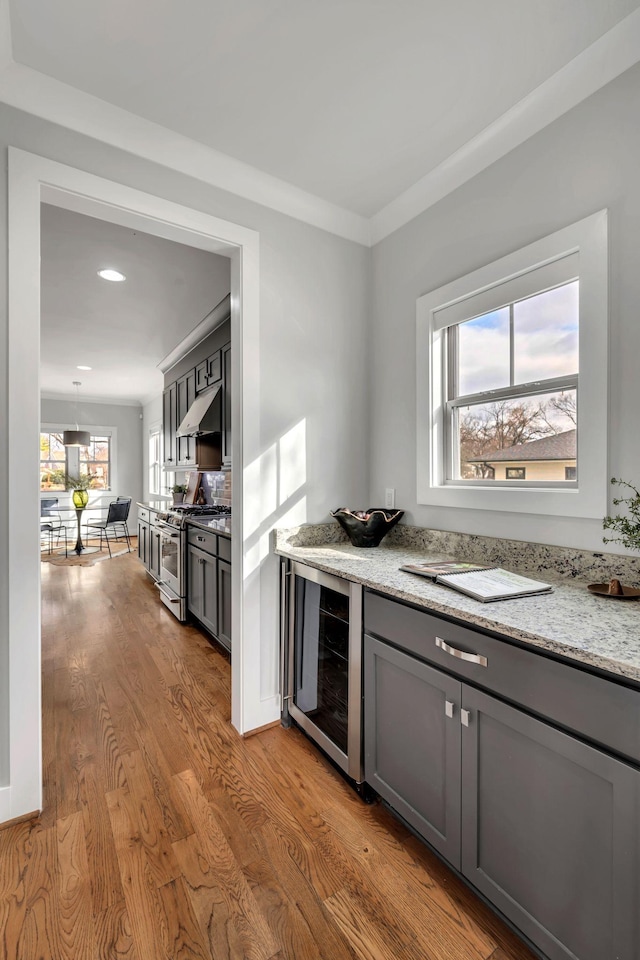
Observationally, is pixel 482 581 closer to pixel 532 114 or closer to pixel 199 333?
pixel 532 114

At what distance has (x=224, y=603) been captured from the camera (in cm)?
297

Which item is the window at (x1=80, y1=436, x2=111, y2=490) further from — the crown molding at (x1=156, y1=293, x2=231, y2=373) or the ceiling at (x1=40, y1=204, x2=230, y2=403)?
the crown molding at (x1=156, y1=293, x2=231, y2=373)

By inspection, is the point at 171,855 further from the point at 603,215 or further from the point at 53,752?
the point at 603,215

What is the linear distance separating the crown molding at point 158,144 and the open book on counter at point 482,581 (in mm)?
1911

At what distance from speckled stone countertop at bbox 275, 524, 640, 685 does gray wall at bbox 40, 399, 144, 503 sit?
751 centimetres

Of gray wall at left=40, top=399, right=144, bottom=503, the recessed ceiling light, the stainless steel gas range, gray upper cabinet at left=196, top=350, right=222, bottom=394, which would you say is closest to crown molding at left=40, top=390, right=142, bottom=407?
gray wall at left=40, top=399, right=144, bottom=503

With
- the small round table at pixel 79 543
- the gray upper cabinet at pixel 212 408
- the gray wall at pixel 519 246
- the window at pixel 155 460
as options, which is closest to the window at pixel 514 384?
the gray wall at pixel 519 246

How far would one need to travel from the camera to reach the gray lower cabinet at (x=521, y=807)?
94 centimetres

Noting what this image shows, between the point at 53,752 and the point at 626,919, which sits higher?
the point at 626,919

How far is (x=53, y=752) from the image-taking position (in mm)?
2035

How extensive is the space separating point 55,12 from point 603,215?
1.90 metres

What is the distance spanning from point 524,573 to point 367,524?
0.77 m

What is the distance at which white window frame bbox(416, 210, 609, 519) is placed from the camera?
60.5 inches

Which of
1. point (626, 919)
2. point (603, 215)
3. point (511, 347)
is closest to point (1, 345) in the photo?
point (511, 347)
